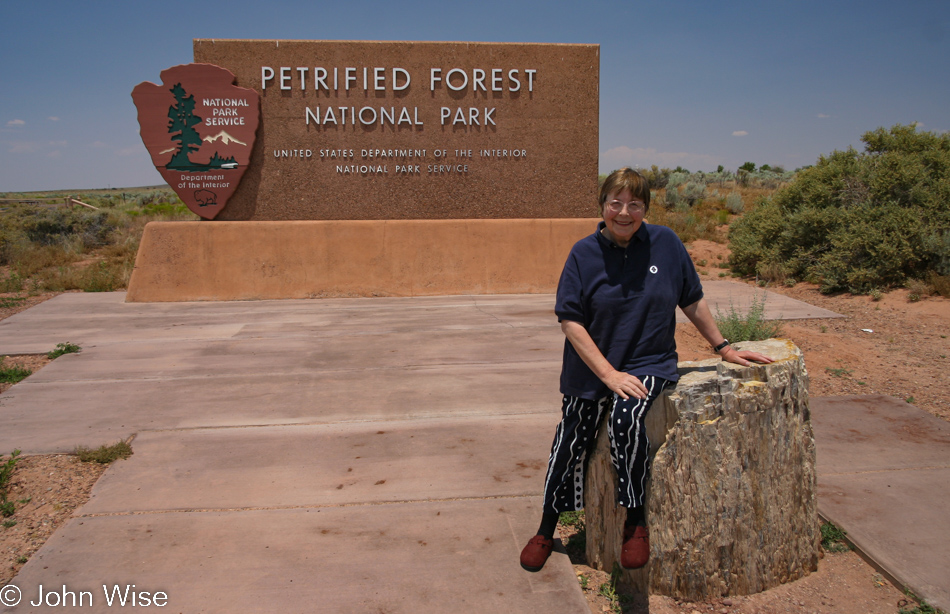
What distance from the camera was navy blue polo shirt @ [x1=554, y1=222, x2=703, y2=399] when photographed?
2.99 meters

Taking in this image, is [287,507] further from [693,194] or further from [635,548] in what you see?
[693,194]

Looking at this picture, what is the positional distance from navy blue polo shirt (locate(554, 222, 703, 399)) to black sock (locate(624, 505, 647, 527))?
0.49 metres

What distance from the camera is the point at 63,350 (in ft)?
24.0

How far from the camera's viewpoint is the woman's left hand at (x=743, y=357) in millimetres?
3012

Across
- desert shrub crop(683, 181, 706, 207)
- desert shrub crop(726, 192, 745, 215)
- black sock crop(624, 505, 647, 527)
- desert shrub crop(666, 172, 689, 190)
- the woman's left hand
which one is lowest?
black sock crop(624, 505, 647, 527)

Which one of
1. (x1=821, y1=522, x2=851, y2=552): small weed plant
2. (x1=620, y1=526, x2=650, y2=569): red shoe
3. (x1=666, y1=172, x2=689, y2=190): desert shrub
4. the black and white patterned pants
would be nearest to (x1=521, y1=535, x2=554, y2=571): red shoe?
the black and white patterned pants

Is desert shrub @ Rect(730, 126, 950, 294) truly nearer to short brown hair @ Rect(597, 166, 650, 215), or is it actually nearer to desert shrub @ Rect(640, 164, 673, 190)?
short brown hair @ Rect(597, 166, 650, 215)

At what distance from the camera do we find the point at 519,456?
454cm

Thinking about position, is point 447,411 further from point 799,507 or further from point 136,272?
point 136,272

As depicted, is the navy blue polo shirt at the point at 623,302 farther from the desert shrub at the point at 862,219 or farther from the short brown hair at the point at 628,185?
the desert shrub at the point at 862,219

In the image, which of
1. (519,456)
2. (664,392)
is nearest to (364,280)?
(519,456)

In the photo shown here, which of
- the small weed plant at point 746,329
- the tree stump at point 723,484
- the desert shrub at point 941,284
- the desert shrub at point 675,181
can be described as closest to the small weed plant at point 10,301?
the small weed plant at point 746,329

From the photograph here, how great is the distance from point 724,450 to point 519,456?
1.83m

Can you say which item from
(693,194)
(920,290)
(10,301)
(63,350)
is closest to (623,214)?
(63,350)
